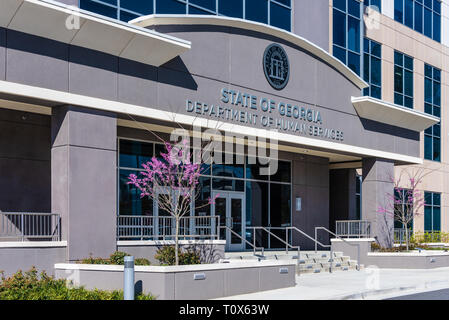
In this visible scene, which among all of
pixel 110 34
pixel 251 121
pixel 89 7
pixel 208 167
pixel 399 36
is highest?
pixel 399 36

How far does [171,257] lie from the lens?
1758cm

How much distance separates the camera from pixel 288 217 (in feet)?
93.0

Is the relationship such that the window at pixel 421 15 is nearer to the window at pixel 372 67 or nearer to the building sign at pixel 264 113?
the window at pixel 372 67

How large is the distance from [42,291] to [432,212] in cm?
3254

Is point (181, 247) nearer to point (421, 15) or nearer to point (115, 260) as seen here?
point (115, 260)

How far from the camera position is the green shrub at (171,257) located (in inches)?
Answer: 687

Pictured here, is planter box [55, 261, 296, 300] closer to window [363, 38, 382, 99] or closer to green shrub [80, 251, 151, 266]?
green shrub [80, 251, 151, 266]

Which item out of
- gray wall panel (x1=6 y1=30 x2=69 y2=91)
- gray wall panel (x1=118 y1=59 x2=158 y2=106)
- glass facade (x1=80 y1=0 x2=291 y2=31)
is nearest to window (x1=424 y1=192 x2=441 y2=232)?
Result: glass facade (x1=80 y1=0 x2=291 y2=31)

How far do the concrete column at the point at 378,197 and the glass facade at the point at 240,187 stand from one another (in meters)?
3.57

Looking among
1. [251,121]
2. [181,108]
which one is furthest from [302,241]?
[181,108]
